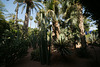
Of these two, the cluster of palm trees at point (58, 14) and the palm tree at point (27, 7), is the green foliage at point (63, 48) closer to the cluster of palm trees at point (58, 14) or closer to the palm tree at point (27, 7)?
the cluster of palm trees at point (58, 14)

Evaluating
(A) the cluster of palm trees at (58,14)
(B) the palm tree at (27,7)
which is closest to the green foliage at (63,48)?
(A) the cluster of palm trees at (58,14)

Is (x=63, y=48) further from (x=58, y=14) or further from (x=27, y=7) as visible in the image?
(x=27, y=7)

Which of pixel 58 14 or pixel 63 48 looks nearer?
pixel 63 48

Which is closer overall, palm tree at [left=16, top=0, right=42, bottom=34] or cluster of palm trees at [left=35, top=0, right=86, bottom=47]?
cluster of palm trees at [left=35, top=0, right=86, bottom=47]

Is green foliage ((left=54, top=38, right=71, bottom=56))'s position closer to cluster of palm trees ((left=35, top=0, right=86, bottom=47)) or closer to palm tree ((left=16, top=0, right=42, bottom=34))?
cluster of palm trees ((left=35, top=0, right=86, bottom=47))

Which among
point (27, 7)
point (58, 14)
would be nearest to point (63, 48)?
point (58, 14)

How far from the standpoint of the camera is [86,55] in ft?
14.7

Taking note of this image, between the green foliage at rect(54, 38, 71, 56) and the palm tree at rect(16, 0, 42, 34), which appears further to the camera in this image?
the palm tree at rect(16, 0, 42, 34)

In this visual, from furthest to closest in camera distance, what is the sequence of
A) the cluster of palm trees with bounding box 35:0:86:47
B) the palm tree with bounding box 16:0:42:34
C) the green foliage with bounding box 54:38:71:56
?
the palm tree with bounding box 16:0:42:34 < the cluster of palm trees with bounding box 35:0:86:47 < the green foliage with bounding box 54:38:71:56

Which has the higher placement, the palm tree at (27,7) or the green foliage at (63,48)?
the palm tree at (27,7)

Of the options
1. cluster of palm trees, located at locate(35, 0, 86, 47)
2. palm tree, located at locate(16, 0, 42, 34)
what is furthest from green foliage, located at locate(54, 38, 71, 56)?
palm tree, located at locate(16, 0, 42, 34)

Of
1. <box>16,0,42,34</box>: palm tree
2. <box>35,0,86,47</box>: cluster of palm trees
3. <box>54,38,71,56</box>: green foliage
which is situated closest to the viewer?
<box>54,38,71,56</box>: green foliage

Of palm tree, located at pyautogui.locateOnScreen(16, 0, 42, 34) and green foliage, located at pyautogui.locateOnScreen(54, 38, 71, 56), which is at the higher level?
palm tree, located at pyautogui.locateOnScreen(16, 0, 42, 34)

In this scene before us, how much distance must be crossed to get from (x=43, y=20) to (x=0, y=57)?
353 cm
